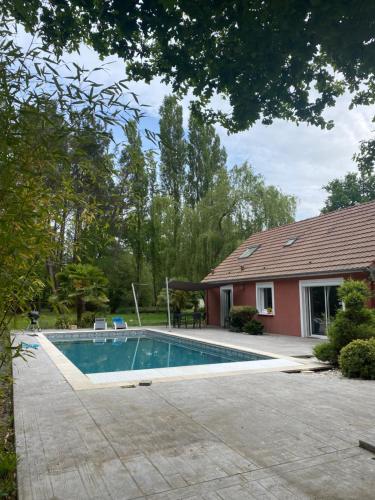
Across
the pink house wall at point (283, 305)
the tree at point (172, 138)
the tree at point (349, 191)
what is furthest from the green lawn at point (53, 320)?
the tree at point (349, 191)

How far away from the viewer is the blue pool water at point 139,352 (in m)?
11.3


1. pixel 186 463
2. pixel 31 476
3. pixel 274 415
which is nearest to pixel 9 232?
pixel 31 476

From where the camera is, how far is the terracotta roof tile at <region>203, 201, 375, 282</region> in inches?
521

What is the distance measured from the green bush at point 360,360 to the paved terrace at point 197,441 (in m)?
0.48

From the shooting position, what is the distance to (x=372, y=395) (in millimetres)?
5887

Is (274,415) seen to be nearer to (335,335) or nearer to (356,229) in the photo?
(335,335)

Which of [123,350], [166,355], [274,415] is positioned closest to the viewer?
[274,415]

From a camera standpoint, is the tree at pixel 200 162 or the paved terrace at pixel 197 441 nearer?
the paved terrace at pixel 197 441

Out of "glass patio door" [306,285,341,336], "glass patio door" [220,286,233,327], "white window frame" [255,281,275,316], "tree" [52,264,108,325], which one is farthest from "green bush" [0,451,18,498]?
"tree" [52,264,108,325]

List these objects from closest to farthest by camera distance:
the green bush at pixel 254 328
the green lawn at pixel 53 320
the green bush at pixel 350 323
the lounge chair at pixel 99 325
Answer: the green lawn at pixel 53 320 < the green bush at pixel 350 323 < the green bush at pixel 254 328 < the lounge chair at pixel 99 325

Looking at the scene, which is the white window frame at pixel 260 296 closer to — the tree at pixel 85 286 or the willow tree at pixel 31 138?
the tree at pixel 85 286

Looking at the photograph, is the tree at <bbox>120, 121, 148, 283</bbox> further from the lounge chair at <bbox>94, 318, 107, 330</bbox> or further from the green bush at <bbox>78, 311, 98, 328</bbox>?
the green bush at <bbox>78, 311, 98, 328</bbox>

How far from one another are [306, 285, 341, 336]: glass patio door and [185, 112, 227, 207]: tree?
2096cm

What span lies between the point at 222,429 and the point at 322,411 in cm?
148
